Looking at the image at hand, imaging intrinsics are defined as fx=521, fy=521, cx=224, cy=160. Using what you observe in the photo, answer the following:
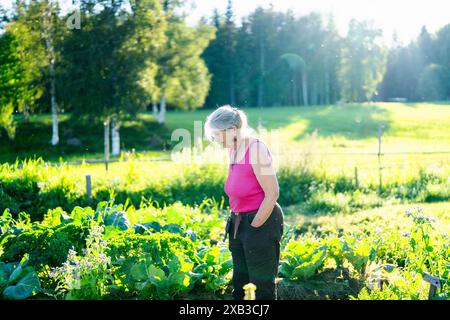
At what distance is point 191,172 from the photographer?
9.26m

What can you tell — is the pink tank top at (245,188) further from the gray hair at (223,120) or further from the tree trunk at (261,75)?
the tree trunk at (261,75)

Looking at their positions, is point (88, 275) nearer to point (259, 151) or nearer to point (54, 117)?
point (259, 151)

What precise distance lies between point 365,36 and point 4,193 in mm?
27275

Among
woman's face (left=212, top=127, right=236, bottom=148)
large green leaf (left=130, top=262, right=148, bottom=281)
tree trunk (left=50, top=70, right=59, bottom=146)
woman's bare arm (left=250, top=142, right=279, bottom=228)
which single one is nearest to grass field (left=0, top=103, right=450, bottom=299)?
large green leaf (left=130, top=262, right=148, bottom=281)

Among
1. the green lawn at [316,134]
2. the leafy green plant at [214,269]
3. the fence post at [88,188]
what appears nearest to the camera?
the leafy green plant at [214,269]

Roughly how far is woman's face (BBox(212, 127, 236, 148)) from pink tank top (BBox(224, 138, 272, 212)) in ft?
0.41

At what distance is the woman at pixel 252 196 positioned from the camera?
3.03m

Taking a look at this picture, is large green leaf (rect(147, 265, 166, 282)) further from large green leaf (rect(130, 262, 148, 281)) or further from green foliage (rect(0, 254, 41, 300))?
green foliage (rect(0, 254, 41, 300))

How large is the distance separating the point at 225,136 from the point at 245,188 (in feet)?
1.13

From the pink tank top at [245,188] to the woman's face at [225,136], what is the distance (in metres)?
0.13

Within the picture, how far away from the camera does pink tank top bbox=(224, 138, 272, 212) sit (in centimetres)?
313

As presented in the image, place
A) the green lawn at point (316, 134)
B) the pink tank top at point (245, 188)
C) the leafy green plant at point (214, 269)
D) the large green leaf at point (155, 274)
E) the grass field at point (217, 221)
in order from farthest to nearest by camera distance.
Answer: the green lawn at point (316, 134)
the leafy green plant at point (214, 269)
the grass field at point (217, 221)
the large green leaf at point (155, 274)
the pink tank top at point (245, 188)

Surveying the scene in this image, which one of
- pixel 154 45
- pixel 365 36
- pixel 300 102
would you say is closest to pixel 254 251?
pixel 154 45

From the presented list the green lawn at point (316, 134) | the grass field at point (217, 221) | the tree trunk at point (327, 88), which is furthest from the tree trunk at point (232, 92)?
the grass field at point (217, 221)
